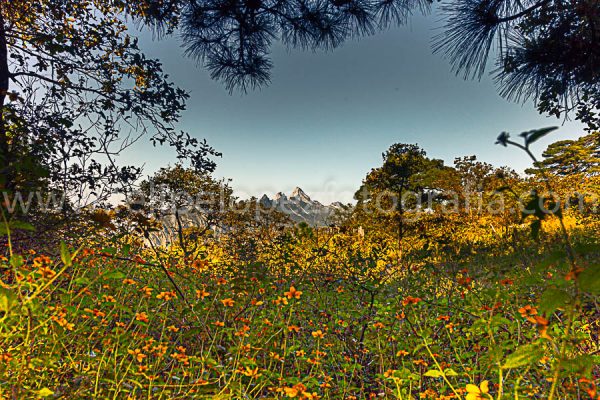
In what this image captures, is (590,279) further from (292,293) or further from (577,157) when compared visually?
(577,157)

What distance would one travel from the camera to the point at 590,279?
740mm

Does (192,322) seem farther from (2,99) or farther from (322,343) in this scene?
(2,99)

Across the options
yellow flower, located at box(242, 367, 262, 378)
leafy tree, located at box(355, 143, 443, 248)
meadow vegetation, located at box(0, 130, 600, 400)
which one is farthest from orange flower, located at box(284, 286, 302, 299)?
leafy tree, located at box(355, 143, 443, 248)

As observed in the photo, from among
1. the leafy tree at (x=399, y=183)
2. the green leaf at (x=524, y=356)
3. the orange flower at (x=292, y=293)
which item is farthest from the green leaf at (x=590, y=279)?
the leafy tree at (x=399, y=183)

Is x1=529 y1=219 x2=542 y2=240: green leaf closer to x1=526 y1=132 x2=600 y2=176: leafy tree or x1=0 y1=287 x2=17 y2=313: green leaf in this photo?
x1=0 y1=287 x2=17 y2=313: green leaf

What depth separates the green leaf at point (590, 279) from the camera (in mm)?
715

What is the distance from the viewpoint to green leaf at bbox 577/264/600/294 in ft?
2.35

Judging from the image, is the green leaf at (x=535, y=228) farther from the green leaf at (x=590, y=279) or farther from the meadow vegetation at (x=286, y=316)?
the green leaf at (x=590, y=279)

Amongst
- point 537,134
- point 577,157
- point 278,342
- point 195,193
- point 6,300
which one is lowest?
point 278,342

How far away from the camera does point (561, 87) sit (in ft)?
12.4

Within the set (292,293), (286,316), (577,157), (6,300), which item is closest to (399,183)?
(286,316)

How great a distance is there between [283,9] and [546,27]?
305 centimetres

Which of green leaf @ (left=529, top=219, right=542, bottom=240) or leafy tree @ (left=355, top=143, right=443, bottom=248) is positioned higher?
leafy tree @ (left=355, top=143, right=443, bottom=248)

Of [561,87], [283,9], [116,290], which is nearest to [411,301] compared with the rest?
[116,290]
